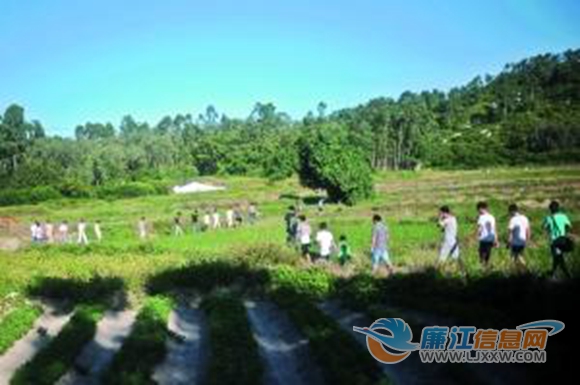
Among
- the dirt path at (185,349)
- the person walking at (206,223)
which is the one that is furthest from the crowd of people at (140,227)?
the dirt path at (185,349)

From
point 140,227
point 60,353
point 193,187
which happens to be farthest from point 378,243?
point 193,187

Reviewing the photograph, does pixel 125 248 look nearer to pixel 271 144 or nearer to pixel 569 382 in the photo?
pixel 569 382

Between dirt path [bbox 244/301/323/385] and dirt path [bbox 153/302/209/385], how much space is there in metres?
1.31

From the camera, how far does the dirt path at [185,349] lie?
1539 cm

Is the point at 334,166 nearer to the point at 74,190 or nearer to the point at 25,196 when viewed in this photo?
the point at 74,190

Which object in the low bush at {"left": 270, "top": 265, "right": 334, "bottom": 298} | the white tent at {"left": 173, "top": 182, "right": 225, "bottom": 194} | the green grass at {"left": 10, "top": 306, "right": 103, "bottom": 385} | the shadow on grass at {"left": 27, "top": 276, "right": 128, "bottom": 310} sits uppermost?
the green grass at {"left": 10, "top": 306, "right": 103, "bottom": 385}

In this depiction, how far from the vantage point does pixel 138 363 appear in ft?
49.5

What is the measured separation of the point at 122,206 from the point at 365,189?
29955mm

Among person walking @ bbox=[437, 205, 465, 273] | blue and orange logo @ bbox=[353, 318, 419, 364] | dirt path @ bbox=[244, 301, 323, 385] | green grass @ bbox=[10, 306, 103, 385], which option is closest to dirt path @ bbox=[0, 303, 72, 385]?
green grass @ bbox=[10, 306, 103, 385]

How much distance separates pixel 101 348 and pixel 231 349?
3.76 meters

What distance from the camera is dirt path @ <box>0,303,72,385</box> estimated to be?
16531 millimetres

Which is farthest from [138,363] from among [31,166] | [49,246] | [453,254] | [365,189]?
[31,166]

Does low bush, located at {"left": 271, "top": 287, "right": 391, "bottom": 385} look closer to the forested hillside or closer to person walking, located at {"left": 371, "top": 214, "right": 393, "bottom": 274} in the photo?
person walking, located at {"left": 371, "top": 214, "right": 393, "bottom": 274}

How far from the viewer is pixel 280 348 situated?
1747cm
